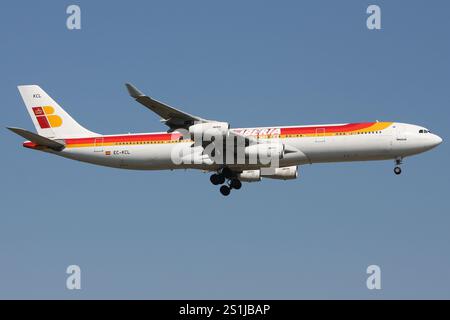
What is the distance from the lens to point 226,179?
202ft

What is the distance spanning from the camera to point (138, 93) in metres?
52.1

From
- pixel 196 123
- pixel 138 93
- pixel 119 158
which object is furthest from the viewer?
pixel 119 158

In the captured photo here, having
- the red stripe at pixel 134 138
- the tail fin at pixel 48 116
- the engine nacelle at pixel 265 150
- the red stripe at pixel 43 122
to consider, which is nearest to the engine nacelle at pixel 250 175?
the engine nacelle at pixel 265 150

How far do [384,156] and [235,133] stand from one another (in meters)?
10.1

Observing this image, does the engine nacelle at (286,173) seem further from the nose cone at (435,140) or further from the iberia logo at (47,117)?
the iberia logo at (47,117)

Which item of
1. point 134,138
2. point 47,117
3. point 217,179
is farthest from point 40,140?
point 217,179

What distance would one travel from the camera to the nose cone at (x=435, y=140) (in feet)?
189

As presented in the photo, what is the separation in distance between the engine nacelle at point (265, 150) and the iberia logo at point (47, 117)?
1570 centimetres

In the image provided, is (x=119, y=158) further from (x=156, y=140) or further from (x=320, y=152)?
(x=320, y=152)

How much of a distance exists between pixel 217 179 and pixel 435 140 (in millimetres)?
15227

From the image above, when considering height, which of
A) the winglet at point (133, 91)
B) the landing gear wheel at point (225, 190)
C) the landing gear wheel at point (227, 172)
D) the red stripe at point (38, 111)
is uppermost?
the red stripe at point (38, 111)

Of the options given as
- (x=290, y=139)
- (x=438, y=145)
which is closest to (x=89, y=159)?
(x=290, y=139)

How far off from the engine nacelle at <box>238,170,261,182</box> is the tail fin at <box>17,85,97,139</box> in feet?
36.7

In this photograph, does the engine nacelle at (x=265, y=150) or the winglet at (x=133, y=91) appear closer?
the winglet at (x=133, y=91)
